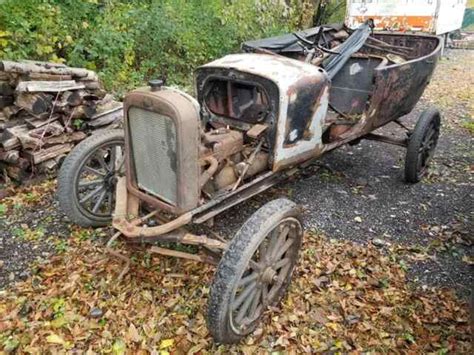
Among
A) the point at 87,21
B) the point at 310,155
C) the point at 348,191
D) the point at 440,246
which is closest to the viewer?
the point at 440,246

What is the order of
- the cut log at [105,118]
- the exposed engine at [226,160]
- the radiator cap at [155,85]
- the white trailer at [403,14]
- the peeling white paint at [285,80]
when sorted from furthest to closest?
the white trailer at [403,14] < the cut log at [105,118] < the peeling white paint at [285,80] < the exposed engine at [226,160] < the radiator cap at [155,85]

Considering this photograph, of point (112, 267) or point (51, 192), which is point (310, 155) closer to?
point (112, 267)

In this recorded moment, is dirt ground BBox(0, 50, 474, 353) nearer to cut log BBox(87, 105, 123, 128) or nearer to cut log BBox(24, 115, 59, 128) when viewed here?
cut log BBox(24, 115, 59, 128)

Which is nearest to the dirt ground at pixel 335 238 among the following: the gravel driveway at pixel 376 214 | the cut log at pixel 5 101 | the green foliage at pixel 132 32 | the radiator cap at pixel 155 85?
the gravel driveway at pixel 376 214

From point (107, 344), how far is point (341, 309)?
1.54 m

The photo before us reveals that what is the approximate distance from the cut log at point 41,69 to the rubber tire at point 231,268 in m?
2.96

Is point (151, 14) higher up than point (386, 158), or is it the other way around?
point (151, 14)

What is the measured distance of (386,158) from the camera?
16.2 feet

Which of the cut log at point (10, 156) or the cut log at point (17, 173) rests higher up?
the cut log at point (10, 156)

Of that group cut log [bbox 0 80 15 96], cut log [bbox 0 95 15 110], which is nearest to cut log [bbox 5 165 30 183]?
cut log [bbox 0 95 15 110]

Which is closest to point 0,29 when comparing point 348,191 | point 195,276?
point 195,276

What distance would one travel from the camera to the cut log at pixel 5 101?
13.0ft

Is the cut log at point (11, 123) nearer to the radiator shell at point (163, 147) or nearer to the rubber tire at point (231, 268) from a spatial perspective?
the radiator shell at point (163, 147)

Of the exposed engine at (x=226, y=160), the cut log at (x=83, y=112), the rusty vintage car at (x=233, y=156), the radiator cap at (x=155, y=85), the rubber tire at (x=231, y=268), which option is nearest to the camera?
the rubber tire at (x=231, y=268)
